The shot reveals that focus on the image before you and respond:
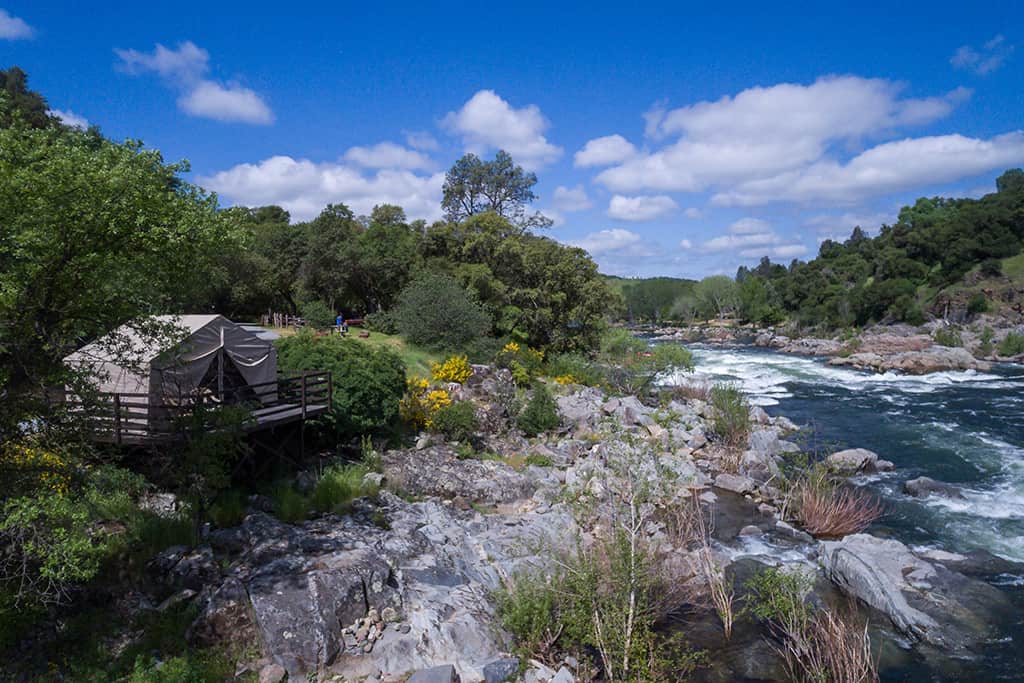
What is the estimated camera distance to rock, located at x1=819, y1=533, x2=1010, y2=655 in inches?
399

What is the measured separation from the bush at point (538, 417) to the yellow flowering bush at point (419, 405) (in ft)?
9.69

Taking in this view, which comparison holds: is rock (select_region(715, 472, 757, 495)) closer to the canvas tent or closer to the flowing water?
the flowing water

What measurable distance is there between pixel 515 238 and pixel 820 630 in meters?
31.2

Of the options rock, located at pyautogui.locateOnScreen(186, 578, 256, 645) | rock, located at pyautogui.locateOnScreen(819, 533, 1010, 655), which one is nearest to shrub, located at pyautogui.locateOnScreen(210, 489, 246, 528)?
rock, located at pyautogui.locateOnScreen(186, 578, 256, 645)

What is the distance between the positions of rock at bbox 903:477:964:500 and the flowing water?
265 mm

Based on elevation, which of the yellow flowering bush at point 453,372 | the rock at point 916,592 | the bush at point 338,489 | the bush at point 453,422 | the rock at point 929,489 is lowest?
the rock at point 916,592

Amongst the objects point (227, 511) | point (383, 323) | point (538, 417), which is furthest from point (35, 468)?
point (383, 323)

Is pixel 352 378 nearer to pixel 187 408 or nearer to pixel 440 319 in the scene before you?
pixel 187 408

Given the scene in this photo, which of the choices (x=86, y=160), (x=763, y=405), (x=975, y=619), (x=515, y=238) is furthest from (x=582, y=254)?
(x=86, y=160)

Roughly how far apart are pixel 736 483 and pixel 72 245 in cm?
1633

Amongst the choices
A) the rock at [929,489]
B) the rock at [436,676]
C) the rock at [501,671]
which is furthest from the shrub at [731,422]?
the rock at [436,676]

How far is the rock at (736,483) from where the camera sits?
17.0 m

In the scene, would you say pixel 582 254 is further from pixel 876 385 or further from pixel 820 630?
pixel 820 630

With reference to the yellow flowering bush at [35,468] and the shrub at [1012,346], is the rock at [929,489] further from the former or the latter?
the shrub at [1012,346]
